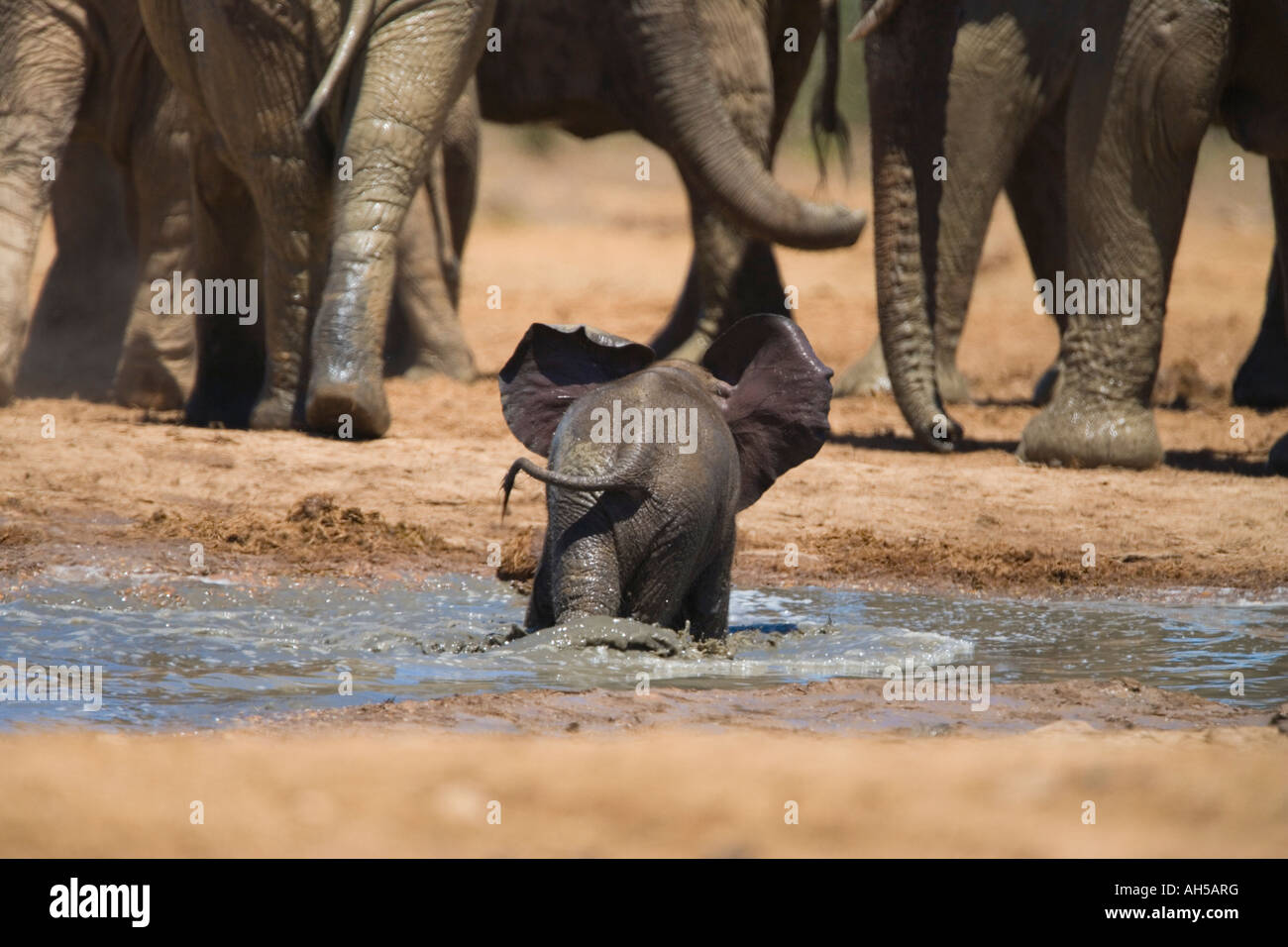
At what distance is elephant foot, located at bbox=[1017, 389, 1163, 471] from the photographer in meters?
7.74

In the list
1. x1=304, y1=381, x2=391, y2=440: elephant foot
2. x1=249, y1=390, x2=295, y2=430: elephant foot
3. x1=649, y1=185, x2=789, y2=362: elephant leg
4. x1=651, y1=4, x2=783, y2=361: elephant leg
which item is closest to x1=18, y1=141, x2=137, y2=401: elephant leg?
x1=249, y1=390, x2=295, y2=430: elephant foot

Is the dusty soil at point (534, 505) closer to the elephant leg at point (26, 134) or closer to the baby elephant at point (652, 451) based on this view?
the elephant leg at point (26, 134)

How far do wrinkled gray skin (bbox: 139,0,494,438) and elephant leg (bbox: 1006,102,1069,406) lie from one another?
3.29m

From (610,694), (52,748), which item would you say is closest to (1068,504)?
(610,694)

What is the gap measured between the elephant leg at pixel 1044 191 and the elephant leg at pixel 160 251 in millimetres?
3634

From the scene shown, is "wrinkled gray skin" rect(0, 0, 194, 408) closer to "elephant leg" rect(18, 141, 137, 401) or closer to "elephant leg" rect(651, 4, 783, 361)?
"elephant leg" rect(18, 141, 137, 401)

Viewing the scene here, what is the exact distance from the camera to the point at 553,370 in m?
5.31

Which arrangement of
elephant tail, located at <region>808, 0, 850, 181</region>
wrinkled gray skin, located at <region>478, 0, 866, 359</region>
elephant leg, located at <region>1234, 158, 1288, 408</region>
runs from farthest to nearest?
elephant tail, located at <region>808, 0, 850, 181</region> → elephant leg, located at <region>1234, 158, 1288, 408</region> → wrinkled gray skin, located at <region>478, 0, 866, 359</region>

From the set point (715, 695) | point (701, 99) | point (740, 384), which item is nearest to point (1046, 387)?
point (701, 99)

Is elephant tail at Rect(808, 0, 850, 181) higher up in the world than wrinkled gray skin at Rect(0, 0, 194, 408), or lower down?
→ higher up

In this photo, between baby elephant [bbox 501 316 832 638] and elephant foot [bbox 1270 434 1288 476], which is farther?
elephant foot [bbox 1270 434 1288 476]

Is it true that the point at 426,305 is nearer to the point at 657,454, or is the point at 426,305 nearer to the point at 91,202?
the point at 91,202

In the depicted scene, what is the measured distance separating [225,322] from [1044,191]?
12.6ft

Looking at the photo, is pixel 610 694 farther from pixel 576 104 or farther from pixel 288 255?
pixel 576 104
